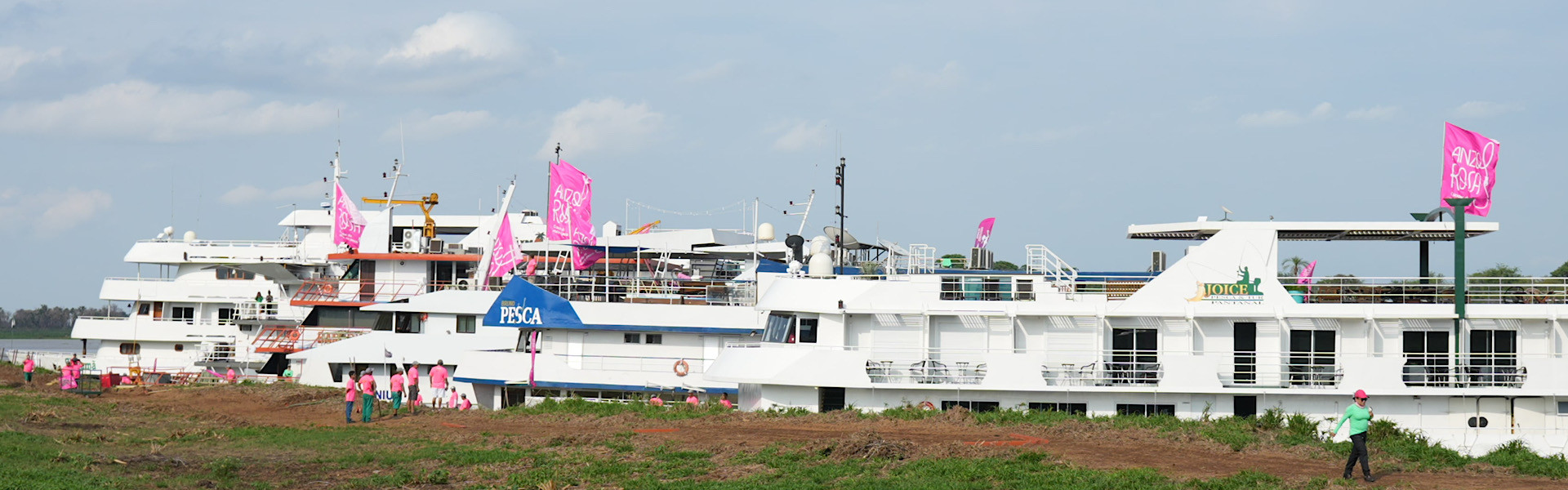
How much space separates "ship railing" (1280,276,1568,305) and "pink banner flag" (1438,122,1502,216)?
1.61 m

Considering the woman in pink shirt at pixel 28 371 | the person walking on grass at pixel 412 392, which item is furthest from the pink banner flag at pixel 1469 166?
the woman in pink shirt at pixel 28 371

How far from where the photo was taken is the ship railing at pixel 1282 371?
26.2 m

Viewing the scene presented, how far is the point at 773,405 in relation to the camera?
27.0 m

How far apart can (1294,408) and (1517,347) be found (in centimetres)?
493

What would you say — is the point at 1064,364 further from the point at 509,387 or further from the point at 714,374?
the point at 509,387

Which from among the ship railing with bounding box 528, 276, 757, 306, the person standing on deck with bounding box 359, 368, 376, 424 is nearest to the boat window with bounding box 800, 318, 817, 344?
the ship railing with bounding box 528, 276, 757, 306

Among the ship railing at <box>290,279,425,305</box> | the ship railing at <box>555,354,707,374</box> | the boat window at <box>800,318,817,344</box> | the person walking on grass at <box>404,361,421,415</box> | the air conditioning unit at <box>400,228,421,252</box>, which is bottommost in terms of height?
the person walking on grass at <box>404,361,421,415</box>

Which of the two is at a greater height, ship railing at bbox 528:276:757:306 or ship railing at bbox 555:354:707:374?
ship railing at bbox 528:276:757:306

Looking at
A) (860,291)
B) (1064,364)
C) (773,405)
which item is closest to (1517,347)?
(1064,364)

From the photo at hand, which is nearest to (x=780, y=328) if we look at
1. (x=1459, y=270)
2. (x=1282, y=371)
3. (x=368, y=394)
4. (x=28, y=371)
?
(x=368, y=394)

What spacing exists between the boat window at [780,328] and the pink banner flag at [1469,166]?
13.5m

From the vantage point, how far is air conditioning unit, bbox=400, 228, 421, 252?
4878cm

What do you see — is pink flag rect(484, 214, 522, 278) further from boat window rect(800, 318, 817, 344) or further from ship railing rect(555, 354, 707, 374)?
boat window rect(800, 318, 817, 344)

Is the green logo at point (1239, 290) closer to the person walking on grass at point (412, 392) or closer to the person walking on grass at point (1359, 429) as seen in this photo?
the person walking on grass at point (1359, 429)
